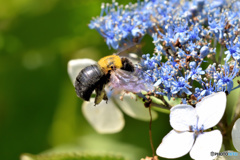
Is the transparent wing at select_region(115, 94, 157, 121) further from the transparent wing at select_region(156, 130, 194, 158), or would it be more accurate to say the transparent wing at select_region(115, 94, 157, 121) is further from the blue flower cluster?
the transparent wing at select_region(156, 130, 194, 158)

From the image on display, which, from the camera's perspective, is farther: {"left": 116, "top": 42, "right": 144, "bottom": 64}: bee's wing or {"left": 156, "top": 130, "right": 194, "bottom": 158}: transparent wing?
{"left": 116, "top": 42, "right": 144, "bottom": 64}: bee's wing

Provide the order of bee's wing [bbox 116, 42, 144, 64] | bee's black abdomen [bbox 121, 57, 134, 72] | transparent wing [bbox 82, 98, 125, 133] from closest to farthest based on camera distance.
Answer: bee's black abdomen [bbox 121, 57, 134, 72] → bee's wing [bbox 116, 42, 144, 64] → transparent wing [bbox 82, 98, 125, 133]

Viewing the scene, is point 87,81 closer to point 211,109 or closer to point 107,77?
point 107,77

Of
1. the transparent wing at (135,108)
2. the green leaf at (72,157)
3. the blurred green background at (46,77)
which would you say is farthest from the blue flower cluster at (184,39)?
the blurred green background at (46,77)

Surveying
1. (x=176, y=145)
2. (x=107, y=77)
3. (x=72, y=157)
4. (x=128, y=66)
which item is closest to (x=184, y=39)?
(x=128, y=66)

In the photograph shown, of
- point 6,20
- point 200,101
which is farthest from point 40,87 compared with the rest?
point 200,101

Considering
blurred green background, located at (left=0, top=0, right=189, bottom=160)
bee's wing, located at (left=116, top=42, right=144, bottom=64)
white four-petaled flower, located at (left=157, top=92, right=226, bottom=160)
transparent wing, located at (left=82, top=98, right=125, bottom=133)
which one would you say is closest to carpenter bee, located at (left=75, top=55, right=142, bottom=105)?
bee's wing, located at (left=116, top=42, right=144, bottom=64)

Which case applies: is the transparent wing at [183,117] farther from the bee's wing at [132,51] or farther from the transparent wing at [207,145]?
the bee's wing at [132,51]

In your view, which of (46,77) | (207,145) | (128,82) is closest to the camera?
(207,145)
